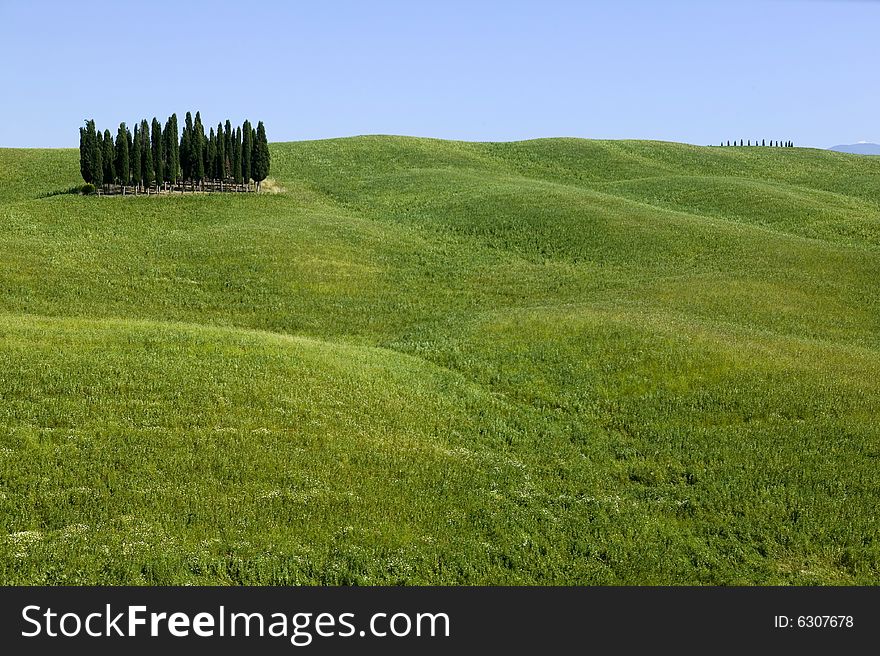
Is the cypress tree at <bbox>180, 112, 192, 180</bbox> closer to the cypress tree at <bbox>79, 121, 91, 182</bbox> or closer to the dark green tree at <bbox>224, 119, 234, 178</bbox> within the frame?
the dark green tree at <bbox>224, 119, 234, 178</bbox>

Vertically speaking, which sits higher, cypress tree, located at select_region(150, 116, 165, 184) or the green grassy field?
cypress tree, located at select_region(150, 116, 165, 184)

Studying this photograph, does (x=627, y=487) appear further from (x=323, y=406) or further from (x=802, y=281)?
(x=802, y=281)

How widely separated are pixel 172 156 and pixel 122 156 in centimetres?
469

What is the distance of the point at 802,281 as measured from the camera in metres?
45.6

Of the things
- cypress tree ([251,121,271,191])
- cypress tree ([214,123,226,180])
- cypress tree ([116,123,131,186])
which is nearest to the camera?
cypress tree ([116,123,131,186])

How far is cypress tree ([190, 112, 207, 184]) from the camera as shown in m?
71.5

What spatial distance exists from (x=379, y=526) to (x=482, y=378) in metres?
12.7

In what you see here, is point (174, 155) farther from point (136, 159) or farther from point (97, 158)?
point (97, 158)

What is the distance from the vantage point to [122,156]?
66750mm

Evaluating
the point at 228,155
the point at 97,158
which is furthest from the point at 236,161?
the point at 97,158

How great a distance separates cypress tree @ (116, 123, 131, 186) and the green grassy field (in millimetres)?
11905

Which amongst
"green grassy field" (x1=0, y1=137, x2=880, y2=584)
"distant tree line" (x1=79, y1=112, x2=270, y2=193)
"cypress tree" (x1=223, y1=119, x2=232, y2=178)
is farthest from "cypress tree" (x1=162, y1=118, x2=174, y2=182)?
"green grassy field" (x1=0, y1=137, x2=880, y2=584)

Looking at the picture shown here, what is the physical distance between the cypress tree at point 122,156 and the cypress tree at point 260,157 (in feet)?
44.7

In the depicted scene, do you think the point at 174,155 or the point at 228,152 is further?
the point at 228,152
